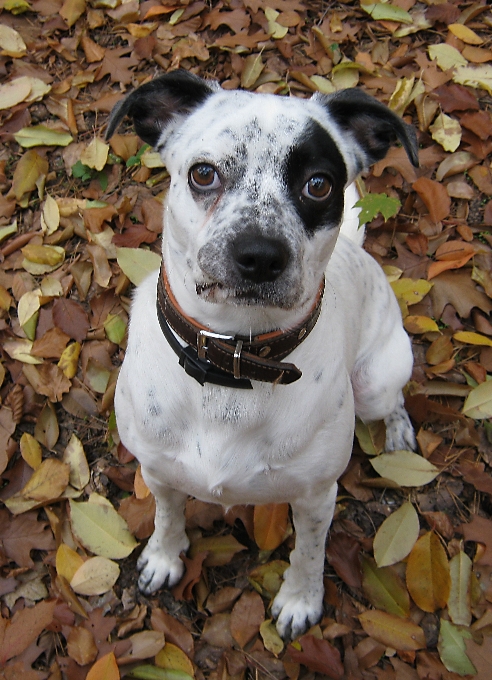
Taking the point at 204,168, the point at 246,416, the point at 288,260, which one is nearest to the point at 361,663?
the point at 246,416

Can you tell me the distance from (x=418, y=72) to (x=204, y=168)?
336 centimetres

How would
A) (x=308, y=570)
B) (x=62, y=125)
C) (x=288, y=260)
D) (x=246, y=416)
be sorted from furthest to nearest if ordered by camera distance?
(x=62, y=125), (x=308, y=570), (x=246, y=416), (x=288, y=260)

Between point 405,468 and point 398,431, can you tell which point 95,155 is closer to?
point 398,431

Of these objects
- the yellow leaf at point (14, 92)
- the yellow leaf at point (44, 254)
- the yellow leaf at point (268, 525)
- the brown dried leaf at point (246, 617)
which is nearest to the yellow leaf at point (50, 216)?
the yellow leaf at point (44, 254)

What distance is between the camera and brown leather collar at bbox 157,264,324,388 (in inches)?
73.1

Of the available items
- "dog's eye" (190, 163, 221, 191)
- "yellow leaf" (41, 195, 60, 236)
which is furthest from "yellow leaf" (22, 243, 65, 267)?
"dog's eye" (190, 163, 221, 191)

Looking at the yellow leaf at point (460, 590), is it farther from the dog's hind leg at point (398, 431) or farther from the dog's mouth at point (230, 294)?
the dog's mouth at point (230, 294)

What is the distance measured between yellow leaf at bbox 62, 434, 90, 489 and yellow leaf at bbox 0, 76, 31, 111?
2.64 metres

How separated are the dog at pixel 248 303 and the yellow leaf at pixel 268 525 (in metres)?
0.38

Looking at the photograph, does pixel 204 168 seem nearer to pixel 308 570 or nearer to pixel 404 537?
pixel 308 570

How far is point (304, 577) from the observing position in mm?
2717

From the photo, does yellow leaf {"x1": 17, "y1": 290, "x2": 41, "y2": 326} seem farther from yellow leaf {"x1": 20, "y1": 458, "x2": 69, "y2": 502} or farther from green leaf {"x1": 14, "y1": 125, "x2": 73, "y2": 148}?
green leaf {"x1": 14, "y1": 125, "x2": 73, "y2": 148}

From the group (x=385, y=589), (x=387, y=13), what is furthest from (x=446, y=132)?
(x=385, y=589)

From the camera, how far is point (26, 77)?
4.47 metres
